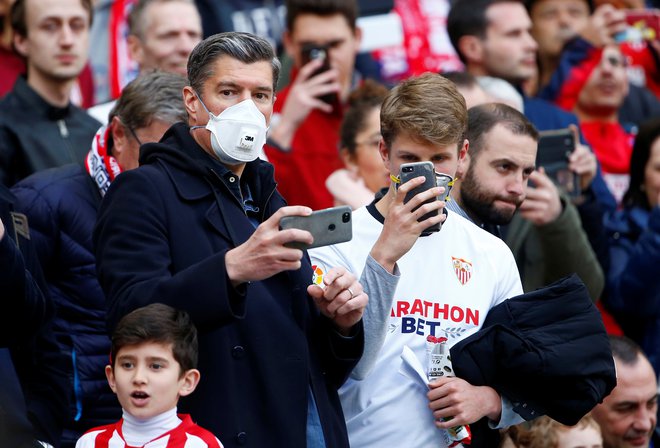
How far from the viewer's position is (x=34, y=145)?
19.7 ft

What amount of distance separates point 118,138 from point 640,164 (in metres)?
3.39

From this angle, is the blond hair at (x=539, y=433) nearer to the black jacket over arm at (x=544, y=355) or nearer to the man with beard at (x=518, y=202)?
the man with beard at (x=518, y=202)

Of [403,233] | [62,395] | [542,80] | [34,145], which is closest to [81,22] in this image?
[34,145]

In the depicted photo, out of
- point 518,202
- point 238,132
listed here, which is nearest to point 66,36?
point 518,202

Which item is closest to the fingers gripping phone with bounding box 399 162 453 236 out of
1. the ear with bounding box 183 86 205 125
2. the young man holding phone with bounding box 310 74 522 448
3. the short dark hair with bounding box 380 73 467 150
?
the young man holding phone with bounding box 310 74 522 448

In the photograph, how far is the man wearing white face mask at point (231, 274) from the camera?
3.72 meters

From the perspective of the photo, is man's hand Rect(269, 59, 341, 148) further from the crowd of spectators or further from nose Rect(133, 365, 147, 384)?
nose Rect(133, 365, 147, 384)

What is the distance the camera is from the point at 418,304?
14.3 ft

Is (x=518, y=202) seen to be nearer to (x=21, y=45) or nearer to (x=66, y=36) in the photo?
(x=66, y=36)

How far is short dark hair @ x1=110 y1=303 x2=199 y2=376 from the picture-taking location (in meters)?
3.68

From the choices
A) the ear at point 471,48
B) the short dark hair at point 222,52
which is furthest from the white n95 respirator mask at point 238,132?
the ear at point 471,48

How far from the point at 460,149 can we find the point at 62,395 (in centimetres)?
169

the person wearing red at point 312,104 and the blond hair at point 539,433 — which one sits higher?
the person wearing red at point 312,104

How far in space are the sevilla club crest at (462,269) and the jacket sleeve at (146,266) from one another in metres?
0.85
